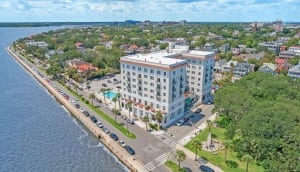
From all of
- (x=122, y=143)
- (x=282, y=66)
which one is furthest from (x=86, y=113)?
(x=282, y=66)

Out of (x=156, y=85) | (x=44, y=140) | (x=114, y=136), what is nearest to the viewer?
(x=114, y=136)

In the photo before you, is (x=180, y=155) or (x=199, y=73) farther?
(x=199, y=73)

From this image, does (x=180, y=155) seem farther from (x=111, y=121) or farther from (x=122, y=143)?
(x=111, y=121)

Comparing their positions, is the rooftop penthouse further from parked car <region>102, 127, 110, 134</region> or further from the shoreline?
the shoreline

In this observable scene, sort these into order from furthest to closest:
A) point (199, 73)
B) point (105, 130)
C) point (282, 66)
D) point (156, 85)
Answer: point (282, 66), point (199, 73), point (156, 85), point (105, 130)

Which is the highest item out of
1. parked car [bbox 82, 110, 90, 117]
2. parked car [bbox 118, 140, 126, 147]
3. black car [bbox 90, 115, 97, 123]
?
parked car [bbox 82, 110, 90, 117]

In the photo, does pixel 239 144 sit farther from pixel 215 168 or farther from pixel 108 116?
pixel 108 116

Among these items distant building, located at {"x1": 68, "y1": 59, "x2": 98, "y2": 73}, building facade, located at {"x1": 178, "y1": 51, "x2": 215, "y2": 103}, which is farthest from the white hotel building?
distant building, located at {"x1": 68, "y1": 59, "x2": 98, "y2": 73}

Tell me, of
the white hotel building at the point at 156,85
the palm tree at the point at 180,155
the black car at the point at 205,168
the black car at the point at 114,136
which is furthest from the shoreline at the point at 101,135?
the white hotel building at the point at 156,85
